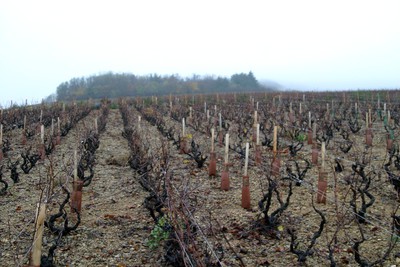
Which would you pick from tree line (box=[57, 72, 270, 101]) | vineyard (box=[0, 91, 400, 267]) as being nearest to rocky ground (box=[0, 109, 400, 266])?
vineyard (box=[0, 91, 400, 267])

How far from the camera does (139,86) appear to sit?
59031mm

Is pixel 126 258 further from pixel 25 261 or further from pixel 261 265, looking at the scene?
pixel 261 265

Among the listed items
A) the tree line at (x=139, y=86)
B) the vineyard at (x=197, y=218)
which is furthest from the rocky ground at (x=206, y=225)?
the tree line at (x=139, y=86)

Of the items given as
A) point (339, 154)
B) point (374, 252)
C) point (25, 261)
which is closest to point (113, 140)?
point (339, 154)

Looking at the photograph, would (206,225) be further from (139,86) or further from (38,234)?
(139,86)

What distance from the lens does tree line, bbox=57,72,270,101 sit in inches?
2192

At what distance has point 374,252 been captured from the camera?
4633 millimetres

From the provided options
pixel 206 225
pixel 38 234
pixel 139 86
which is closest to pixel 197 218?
pixel 206 225

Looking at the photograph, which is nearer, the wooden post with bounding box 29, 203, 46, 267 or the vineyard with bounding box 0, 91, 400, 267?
the wooden post with bounding box 29, 203, 46, 267

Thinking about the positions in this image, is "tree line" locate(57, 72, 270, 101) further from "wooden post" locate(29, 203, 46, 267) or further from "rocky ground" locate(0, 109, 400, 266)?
"wooden post" locate(29, 203, 46, 267)

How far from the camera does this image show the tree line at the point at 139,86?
55.7m

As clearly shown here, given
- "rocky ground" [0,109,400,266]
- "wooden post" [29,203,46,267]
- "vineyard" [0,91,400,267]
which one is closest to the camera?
"wooden post" [29,203,46,267]

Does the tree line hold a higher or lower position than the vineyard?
higher

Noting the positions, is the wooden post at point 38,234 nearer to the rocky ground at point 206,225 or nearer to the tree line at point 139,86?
the rocky ground at point 206,225
